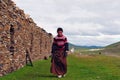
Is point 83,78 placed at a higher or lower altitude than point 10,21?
lower

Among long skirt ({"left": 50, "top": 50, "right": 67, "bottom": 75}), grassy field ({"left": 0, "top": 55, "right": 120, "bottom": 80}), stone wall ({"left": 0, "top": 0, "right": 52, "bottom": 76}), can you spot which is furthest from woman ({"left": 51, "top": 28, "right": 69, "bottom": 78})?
stone wall ({"left": 0, "top": 0, "right": 52, "bottom": 76})

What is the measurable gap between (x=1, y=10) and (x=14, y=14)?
332cm

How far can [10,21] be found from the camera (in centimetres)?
2058

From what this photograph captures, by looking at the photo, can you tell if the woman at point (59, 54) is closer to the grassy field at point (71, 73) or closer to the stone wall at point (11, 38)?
the grassy field at point (71, 73)

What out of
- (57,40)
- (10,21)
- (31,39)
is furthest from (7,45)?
(31,39)

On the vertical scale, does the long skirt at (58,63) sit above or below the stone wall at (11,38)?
below

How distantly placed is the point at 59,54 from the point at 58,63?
0.54 metres

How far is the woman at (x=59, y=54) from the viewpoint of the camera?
20.4 m

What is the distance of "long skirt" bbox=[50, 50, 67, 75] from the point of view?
20.5 m

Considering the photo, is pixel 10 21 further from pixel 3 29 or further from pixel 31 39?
pixel 31 39

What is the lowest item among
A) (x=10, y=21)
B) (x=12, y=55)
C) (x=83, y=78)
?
(x=83, y=78)

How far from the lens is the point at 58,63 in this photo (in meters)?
20.7

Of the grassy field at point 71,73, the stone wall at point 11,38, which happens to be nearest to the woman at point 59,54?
the grassy field at point 71,73

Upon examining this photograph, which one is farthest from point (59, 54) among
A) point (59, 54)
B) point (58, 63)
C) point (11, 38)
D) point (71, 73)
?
point (11, 38)
